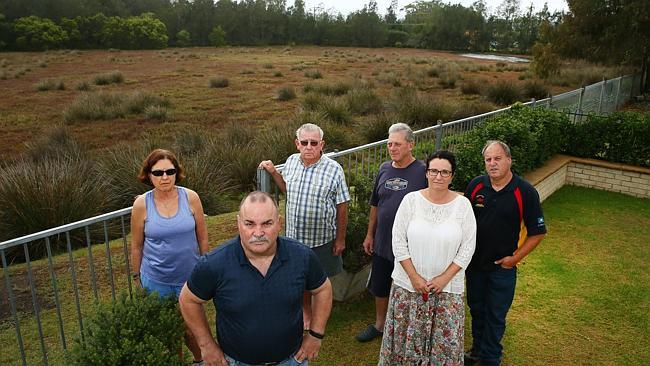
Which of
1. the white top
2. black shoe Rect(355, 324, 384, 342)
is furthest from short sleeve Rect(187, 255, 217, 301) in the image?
black shoe Rect(355, 324, 384, 342)

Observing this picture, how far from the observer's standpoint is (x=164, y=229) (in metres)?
2.82

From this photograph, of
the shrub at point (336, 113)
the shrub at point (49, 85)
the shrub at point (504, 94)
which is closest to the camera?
the shrub at point (336, 113)

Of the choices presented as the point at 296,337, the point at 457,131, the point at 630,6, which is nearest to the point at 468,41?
the point at 630,6

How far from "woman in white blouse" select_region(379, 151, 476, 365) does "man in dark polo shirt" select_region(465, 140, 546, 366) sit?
319 mm

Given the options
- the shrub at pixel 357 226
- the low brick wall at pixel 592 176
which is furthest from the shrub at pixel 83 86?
the shrub at pixel 357 226

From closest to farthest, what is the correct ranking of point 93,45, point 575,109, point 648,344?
point 648,344 < point 575,109 < point 93,45

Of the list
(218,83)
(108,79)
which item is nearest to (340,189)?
(218,83)

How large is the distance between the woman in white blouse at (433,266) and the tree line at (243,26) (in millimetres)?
63291

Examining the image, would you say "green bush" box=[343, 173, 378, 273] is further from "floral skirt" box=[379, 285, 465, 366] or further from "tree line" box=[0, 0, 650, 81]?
"tree line" box=[0, 0, 650, 81]

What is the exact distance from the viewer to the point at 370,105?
52.9 ft

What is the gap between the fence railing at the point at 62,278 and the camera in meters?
Answer: 2.69

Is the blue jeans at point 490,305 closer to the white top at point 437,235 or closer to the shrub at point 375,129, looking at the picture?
the white top at point 437,235

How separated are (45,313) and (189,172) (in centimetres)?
367

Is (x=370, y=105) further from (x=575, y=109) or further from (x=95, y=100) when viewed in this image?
(x=95, y=100)
